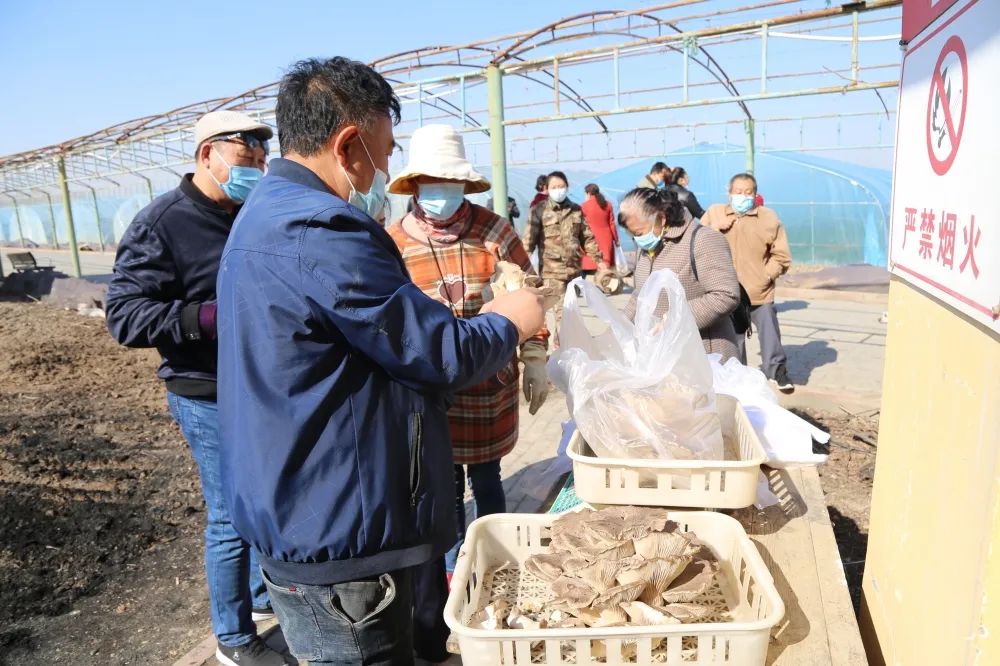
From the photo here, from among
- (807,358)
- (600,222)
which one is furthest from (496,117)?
(807,358)

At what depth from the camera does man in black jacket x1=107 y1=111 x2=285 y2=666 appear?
2.29 meters

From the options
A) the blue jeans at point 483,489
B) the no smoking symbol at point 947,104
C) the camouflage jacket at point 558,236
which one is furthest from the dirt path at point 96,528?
the camouflage jacket at point 558,236

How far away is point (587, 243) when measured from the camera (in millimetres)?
8102

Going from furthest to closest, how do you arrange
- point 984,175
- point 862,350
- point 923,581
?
point 862,350, point 923,581, point 984,175

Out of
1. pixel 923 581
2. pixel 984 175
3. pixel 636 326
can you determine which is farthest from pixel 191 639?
pixel 984 175

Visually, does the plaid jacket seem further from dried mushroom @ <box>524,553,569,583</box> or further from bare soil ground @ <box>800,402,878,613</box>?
bare soil ground @ <box>800,402,878,613</box>

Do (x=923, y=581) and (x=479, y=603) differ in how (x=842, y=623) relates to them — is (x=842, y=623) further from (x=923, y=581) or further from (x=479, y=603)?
(x=479, y=603)

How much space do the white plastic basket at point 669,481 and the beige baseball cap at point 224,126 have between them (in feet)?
5.39

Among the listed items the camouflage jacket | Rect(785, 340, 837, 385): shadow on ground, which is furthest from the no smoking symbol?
the camouflage jacket

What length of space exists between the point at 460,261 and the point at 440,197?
254mm

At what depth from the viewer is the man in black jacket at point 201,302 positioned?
2.29m

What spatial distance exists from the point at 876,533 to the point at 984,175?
1.16 meters

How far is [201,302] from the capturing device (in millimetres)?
2381

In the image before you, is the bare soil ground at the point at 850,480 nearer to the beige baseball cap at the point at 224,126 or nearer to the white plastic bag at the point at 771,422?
the white plastic bag at the point at 771,422
